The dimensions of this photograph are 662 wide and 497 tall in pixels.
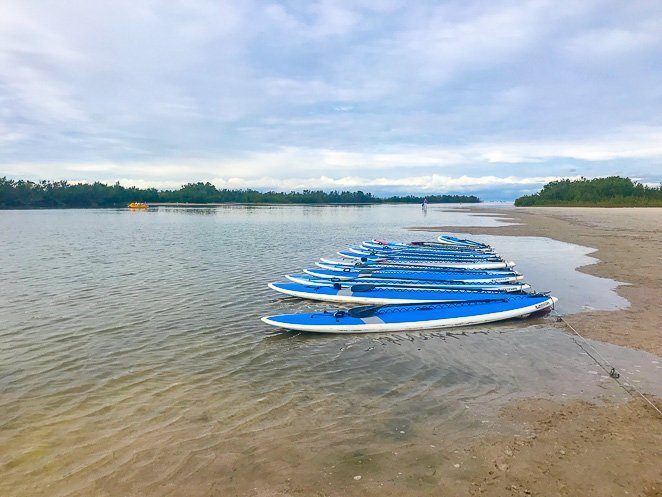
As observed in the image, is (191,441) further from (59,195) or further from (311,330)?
(59,195)

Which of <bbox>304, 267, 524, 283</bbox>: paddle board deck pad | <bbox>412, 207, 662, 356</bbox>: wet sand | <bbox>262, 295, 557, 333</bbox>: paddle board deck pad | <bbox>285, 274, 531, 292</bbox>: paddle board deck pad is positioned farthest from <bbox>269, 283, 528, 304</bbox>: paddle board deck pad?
<bbox>412, 207, 662, 356</bbox>: wet sand

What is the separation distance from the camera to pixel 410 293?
14.7 metres

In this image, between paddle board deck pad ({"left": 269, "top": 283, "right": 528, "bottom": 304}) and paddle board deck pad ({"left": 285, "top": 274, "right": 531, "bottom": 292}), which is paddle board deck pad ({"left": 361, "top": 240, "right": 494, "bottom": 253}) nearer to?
paddle board deck pad ({"left": 285, "top": 274, "right": 531, "bottom": 292})

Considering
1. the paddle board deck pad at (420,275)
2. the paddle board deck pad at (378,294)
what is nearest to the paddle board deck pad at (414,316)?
the paddle board deck pad at (378,294)

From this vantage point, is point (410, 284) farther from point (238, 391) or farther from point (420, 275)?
point (238, 391)

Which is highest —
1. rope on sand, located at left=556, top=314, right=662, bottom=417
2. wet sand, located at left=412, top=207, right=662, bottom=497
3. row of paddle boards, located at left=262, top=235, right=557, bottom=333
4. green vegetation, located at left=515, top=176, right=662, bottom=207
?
green vegetation, located at left=515, top=176, right=662, bottom=207

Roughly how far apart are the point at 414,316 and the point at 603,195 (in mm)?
112776

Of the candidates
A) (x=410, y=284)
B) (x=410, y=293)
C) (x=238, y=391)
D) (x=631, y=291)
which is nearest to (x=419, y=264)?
(x=410, y=284)

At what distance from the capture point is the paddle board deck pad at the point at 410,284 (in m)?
15.6

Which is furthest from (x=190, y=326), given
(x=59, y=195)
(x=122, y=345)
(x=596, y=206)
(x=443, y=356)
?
(x=59, y=195)

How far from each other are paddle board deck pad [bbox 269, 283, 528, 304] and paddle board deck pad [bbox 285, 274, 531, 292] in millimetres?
317

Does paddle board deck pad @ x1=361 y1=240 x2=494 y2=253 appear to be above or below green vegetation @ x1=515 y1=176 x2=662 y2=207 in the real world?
below

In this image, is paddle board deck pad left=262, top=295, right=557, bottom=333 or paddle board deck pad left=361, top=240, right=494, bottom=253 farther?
paddle board deck pad left=361, top=240, right=494, bottom=253

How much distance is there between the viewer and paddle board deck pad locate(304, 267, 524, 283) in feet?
56.1
